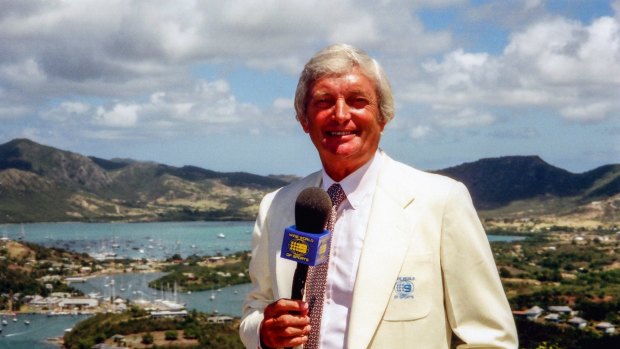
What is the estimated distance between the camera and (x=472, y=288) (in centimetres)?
188

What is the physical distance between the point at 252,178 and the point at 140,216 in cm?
4673

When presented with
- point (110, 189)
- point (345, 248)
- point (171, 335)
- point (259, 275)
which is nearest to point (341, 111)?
point (345, 248)

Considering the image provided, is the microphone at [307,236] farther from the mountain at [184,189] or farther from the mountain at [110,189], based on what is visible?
the mountain at [110,189]

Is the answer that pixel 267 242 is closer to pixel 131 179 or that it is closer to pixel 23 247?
pixel 23 247

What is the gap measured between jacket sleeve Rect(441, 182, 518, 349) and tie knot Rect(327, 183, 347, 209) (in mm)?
312

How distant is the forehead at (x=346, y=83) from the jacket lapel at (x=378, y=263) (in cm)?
30

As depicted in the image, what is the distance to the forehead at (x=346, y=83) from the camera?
6.59 feet

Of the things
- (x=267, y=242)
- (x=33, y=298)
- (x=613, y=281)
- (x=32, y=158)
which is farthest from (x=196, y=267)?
(x=32, y=158)

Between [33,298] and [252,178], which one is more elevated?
[252,178]

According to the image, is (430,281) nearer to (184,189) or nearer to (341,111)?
(341,111)

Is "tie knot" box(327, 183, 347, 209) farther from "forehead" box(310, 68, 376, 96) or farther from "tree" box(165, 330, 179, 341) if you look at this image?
"tree" box(165, 330, 179, 341)

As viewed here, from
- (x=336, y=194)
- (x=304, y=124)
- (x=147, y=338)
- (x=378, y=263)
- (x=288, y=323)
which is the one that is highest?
(x=304, y=124)

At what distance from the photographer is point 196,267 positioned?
7281 centimetres

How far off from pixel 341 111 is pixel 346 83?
0.27 ft
